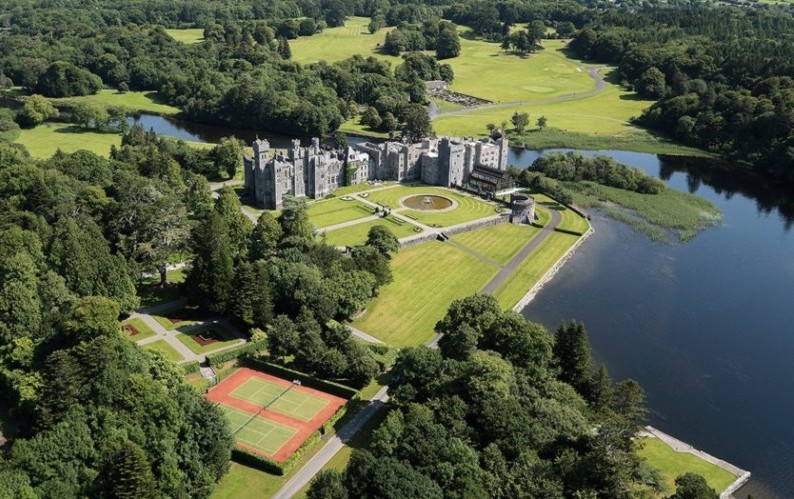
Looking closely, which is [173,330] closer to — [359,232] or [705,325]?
[359,232]

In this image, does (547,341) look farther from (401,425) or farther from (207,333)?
(207,333)

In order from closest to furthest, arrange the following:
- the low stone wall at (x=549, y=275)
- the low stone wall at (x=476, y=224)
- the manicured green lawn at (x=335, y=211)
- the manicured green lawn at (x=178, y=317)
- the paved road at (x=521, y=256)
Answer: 1. the manicured green lawn at (x=178, y=317)
2. the low stone wall at (x=549, y=275)
3. the paved road at (x=521, y=256)
4. the low stone wall at (x=476, y=224)
5. the manicured green lawn at (x=335, y=211)

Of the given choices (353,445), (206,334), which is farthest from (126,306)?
(353,445)

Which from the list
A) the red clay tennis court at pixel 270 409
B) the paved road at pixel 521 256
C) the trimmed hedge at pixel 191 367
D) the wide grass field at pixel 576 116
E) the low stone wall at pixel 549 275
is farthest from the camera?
the wide grass field at pixel 576 116

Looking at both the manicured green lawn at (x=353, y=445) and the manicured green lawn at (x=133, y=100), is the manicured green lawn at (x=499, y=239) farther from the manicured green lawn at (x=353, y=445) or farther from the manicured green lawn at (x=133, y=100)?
the manicured green lawn at (x=133, y=100)

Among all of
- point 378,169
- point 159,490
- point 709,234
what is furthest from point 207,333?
point 709,234

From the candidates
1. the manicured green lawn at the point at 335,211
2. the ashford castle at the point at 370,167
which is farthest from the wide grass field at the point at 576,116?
the manicured green lawn at the point at 335,211

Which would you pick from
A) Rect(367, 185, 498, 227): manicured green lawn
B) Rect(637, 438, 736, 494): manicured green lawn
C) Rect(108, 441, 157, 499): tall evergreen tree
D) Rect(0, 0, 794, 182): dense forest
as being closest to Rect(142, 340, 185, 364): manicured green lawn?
Rect(108, 441, 157, 499): tall evergreen tree
